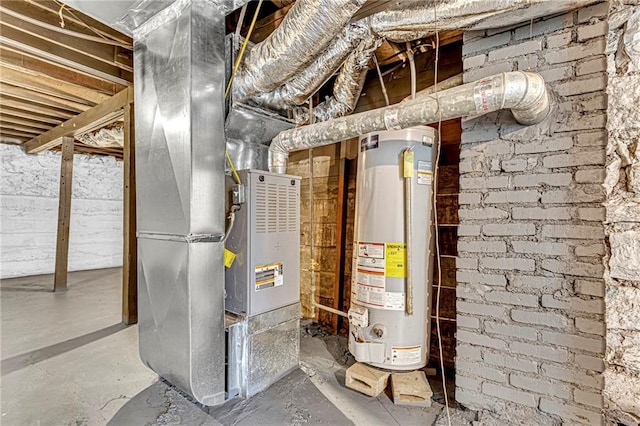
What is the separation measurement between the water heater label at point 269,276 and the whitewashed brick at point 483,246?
1.12 metres

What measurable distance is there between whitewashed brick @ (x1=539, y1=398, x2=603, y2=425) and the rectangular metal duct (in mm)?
1659

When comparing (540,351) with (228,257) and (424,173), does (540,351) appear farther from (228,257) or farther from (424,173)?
(228,257)

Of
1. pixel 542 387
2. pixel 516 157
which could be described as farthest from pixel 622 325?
pixel 516 157

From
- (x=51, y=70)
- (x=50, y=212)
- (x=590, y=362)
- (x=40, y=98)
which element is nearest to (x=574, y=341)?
(x=590, y=362)

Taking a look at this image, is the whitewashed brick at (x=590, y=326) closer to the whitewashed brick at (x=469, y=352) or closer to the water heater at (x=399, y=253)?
the whitewashed brick at (x=469, y=352)

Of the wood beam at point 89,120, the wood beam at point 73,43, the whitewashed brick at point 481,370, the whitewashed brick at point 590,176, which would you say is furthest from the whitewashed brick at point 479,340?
the wood beam at point 89,120

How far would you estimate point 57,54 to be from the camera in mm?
2490

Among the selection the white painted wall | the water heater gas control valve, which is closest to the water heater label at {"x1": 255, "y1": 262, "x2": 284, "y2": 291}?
the water heater gas control valve

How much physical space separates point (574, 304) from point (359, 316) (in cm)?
108

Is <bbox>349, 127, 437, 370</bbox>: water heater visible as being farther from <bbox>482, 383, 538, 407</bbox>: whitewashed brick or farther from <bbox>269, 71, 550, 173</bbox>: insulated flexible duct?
<bbox>482, 383, 538, 407</bbox>: whitewashed brick

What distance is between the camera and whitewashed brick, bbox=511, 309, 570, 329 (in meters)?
1.42

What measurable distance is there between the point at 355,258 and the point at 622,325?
1.32 metres

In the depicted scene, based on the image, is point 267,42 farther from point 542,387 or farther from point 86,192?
point 86,192

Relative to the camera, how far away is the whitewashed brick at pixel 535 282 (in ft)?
4.73
